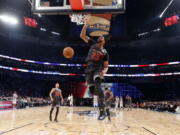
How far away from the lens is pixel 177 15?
2556cm

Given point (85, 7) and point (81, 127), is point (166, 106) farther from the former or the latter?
point (85, 7)

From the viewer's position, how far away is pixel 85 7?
7.69m

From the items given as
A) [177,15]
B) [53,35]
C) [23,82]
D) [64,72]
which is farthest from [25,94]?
[177,15]

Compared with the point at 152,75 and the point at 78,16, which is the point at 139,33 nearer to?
the point at 152,75

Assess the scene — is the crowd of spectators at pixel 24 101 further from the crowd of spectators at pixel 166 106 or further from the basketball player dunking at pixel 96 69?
the basketball player dunking at pixel 96 69

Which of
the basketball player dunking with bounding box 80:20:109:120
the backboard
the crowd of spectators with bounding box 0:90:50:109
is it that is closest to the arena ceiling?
the crowd of spectators with bounding box 0:90:50:109

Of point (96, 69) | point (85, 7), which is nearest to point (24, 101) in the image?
point (85, 7)

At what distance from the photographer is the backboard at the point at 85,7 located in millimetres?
7621

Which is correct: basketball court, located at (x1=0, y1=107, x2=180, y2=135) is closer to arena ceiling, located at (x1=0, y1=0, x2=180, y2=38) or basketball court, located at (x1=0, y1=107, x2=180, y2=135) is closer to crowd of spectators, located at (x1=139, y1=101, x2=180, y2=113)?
crowd of spectators, located at (x1=139, y1=101, x2=180, y2=113)

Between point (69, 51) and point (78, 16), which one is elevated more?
point (78, 16)

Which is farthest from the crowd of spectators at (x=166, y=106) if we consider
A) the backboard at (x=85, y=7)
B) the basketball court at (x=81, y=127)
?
the backboard at (x=85, y=7)

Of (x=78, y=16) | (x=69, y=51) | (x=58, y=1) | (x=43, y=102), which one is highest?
(x=58, y=1)

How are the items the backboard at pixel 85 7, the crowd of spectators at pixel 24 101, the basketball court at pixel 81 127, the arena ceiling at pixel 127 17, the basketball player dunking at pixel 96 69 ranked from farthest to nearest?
the arena ceiling at pixel 127 17 → the crowd of spectators at pixel 24 101 → the backboard at pixel 85 7 → the basketball court at pixel 81 127 → the basketball player dunking at pixel 96 69

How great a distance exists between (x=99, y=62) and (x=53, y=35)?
34333mm
